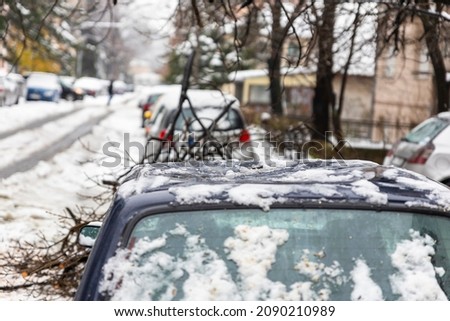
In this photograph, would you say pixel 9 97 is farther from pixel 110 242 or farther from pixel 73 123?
pixel 110 242

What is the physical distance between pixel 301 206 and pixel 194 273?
0.49 metres

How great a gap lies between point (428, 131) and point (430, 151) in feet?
1.97

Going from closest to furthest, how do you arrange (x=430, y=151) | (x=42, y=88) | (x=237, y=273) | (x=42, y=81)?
(x=237, y=273) < (x=430, y=151) < (x=42, y=88) < (x=42, y=81)

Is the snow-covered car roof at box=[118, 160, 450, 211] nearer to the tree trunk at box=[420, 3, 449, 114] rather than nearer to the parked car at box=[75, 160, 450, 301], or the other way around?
the parked car at box=[75, 160, 450, 301]

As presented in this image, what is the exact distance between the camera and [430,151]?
37.2ft

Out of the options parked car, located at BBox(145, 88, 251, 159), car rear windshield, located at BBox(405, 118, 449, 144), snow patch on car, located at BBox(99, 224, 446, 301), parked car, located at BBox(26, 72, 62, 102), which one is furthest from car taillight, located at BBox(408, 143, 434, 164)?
parked car, located at BBox(26, 72, 62, 102)

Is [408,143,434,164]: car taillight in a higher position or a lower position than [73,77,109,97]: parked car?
higher

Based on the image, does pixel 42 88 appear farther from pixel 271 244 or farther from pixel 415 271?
pixel 415 271

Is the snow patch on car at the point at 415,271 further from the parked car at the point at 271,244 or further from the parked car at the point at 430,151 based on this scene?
the parked car at the point at 430,151

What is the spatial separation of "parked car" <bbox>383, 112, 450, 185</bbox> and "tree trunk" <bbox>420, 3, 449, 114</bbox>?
123cm

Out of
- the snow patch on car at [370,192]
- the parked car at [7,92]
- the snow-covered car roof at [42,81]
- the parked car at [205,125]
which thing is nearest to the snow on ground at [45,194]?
the parked car at [205,125]

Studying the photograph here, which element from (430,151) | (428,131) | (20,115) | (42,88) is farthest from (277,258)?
(42,88)

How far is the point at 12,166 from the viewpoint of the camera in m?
16.3

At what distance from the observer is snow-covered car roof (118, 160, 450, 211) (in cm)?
319
